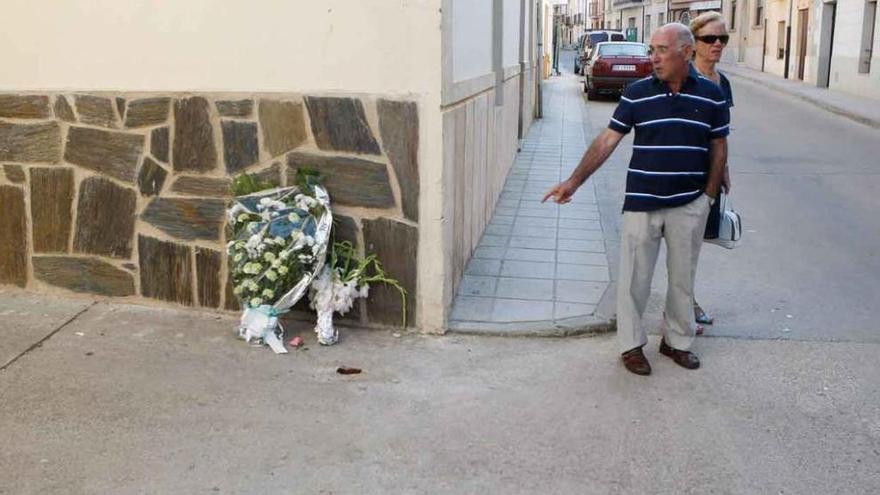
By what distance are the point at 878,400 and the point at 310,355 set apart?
2837 millimetres

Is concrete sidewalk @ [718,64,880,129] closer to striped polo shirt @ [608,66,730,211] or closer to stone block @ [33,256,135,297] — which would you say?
striped polo shirt @ [608,66,730,211]

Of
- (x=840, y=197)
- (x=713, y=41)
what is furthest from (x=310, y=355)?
(x=840, y=197)

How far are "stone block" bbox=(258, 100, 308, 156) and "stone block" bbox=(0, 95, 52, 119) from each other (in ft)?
4.63

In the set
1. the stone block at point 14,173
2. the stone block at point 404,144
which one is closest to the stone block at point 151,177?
the stone block at point 14,173

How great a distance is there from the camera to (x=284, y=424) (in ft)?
12.5

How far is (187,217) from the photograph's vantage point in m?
5.08

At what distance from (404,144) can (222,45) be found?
3.91ft

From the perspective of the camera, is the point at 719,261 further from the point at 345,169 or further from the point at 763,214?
the point at 345,169

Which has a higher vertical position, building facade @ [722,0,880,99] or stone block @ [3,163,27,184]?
building facade @ [722,0,880,99]

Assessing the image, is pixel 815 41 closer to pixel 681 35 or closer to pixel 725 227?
pixel 725 227

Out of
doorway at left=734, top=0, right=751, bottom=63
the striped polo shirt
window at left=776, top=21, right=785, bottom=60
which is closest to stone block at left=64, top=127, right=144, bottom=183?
the striped polo shirt

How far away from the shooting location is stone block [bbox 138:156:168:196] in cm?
508

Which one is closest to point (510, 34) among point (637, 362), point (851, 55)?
point (637, 362)

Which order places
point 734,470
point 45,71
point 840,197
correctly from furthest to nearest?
point 840,197 < point 45,71 < point 734,470
